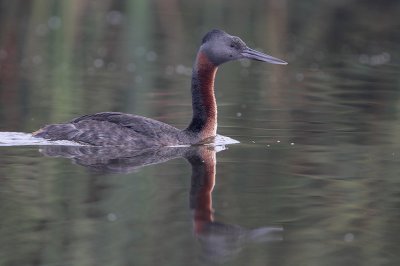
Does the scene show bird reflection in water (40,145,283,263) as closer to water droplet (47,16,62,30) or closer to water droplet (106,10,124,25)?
water droplet (47,16,62,30)

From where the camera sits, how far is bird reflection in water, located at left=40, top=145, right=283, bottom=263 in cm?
703

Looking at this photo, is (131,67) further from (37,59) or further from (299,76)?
(299,76)

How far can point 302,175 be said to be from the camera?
30.7 feet

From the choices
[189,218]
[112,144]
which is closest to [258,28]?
[112,144]

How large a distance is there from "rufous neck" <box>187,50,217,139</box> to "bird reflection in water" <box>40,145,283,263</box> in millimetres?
370

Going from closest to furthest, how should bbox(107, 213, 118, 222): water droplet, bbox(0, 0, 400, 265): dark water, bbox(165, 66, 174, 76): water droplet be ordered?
bbox(0, 0, 400, 265): dark water < bbox(107, 213, 118, 222): water droplet < bbox(165, 66, 174, 76): water droplet

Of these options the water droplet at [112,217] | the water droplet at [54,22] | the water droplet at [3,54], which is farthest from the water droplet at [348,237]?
the water droplet at [54,22]

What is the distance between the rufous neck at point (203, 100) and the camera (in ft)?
37.1

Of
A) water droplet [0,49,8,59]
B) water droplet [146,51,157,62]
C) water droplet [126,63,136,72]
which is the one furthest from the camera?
water droplet [146,51,157,62]

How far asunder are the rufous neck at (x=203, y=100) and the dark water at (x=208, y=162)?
422 millimetres

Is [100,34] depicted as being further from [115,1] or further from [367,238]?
[367,238]

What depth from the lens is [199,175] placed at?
30.7 ft

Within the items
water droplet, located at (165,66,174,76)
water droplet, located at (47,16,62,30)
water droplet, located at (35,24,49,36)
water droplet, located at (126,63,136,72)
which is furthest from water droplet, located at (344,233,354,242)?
water droplet, located at (47,16,62,30)

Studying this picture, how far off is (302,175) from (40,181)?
2.43 meters
